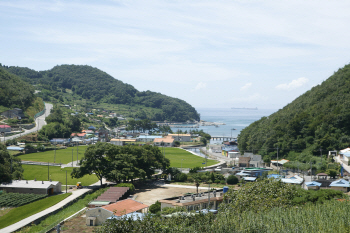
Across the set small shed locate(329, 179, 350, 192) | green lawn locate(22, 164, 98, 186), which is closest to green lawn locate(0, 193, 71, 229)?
green lawn locate(22, 164, 98, 186)

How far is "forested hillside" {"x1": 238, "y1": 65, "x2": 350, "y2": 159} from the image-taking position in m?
52.5

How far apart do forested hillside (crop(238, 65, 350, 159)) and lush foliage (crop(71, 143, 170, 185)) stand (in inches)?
1050

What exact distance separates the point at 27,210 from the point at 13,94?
8352 cm

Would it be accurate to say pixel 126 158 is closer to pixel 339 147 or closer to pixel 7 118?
pixel 339 147

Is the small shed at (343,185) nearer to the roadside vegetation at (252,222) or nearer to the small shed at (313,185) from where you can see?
the small shed at (313,185)

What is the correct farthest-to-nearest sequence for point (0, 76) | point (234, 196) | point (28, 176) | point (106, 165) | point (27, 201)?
point (0, 76) < point (28, 176) < point (106, 165) < point (27, 201) < point (234, 196)

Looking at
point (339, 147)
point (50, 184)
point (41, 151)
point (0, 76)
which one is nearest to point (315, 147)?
point (339, 147)

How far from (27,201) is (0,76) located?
91208 mm

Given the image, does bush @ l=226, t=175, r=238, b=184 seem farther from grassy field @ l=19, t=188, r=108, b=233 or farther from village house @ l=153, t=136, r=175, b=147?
village house @ l=153, t=136, r=175, b=147

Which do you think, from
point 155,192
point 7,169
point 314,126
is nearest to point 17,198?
point 7,169

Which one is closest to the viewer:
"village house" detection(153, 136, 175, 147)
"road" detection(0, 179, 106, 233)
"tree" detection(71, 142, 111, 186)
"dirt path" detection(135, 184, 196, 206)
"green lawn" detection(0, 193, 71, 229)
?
"road" detection(0, 179, 106, 233)

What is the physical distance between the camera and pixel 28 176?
1674 inches

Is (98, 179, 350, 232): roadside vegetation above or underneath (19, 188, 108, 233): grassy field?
above

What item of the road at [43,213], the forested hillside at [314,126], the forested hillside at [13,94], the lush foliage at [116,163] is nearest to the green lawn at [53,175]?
the lush foliage at [116,163]
